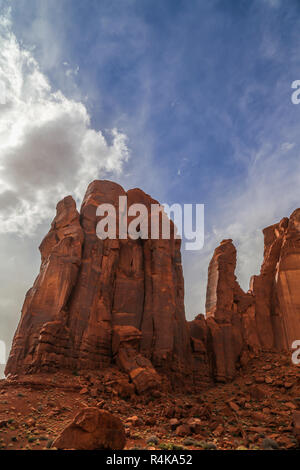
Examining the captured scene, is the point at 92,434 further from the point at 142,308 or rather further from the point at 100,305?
the point at 142,308

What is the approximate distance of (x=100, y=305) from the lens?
2973 cm

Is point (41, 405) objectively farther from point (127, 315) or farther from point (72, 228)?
point (72, 228)

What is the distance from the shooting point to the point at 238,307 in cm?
4003

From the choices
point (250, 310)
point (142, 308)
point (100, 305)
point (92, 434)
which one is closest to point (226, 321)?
point (250, 310)

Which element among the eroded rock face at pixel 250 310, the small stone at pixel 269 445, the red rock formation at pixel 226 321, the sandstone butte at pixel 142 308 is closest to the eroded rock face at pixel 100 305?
the sandstone butte at pixel 142 308

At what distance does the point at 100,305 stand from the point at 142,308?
17.7ft

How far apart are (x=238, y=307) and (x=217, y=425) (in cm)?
2241

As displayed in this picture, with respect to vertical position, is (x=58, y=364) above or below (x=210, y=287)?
below

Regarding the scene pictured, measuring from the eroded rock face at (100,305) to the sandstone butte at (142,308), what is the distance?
0.10 m

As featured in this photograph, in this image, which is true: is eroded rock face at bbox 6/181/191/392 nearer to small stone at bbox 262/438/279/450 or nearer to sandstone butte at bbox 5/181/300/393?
sandstone butte at bbox 5/181/300/393

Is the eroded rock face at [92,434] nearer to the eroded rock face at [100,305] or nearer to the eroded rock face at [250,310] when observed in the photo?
the eroded rock face at [100,305]

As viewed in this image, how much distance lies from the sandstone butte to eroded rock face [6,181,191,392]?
10 centimetres

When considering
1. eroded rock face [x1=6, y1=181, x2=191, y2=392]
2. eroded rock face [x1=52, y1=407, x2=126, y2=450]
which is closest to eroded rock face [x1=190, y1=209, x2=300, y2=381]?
eroded rock face [x1=6, y1=181, x2=191, y2=392]
